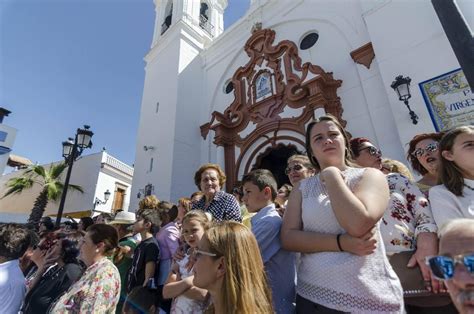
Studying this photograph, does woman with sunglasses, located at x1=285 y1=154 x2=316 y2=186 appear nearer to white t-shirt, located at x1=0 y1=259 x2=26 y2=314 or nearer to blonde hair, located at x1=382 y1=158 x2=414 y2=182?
blonde hair, located at x1=382 y1=158 x2=414 y2=182

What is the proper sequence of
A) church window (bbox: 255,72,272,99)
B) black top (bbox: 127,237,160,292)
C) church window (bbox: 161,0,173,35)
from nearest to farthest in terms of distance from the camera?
black top (bbox: 127,237,160,292) < church window (bbox: 255,72,272,99) < church window (bbox: 161,0,173,35)

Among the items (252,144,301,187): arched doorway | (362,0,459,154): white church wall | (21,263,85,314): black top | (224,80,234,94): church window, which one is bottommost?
(21,263,85,314): black top

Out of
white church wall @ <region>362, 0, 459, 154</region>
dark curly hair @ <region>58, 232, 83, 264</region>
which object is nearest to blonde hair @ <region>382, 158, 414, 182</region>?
dark curly hair @ <region>58, 232, 83, 264</region>

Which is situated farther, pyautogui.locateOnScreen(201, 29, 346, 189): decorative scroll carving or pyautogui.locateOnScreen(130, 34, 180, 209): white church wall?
pyautogui.locateOnScreen(130, 34, 180, 209): white church wall

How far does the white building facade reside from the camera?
16047 mm

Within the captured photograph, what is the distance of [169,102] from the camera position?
37.6 feet

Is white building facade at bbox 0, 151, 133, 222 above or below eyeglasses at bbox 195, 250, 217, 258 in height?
above

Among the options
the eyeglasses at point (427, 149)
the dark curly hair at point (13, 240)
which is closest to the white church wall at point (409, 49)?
the eyeglasses at point (427, 149)

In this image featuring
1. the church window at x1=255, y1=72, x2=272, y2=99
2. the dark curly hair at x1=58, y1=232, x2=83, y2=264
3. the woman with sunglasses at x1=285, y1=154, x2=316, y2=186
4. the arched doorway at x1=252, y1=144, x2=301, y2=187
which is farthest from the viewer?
the church window at x1=255, y1=72, x2=272, y2=99

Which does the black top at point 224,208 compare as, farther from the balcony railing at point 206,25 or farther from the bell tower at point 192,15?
the balcony railing at point 206,25

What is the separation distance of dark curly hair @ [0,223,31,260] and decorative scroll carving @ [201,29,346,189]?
641 centimetres

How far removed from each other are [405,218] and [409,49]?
234 inches

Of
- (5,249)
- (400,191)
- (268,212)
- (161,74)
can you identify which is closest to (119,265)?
(5,249)

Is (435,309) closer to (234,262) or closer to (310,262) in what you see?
(310,262)
